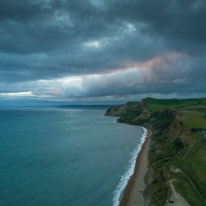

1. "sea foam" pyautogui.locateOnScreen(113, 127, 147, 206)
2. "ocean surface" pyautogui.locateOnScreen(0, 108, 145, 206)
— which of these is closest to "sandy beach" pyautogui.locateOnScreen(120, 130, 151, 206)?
"sea foam" pyautogui.locateOnScreen(113, 127, 147, 206)

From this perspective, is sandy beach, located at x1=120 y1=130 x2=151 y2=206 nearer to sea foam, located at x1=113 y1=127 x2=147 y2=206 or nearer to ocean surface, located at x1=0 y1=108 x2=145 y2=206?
sea foam, located at x1=113 y1=127 x2=147 y2=206

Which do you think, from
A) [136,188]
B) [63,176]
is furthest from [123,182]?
[63,176]

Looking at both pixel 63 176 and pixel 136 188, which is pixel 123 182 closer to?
pixel 136 188

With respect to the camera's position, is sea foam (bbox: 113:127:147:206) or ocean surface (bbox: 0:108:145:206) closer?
ocean surface (bbox: 0:108:145:206)

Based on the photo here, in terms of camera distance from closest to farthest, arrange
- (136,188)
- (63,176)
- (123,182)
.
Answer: (136,188)
(123,182)
(63,176)

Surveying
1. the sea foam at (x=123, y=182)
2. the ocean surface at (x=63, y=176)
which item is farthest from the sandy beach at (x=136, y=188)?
the ocean surface at (x=63, y=176)

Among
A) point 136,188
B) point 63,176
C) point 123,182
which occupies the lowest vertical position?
point 123,182

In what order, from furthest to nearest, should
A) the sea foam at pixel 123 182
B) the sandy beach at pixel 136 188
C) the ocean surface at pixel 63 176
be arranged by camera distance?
the sea foam at pixel 123 182 → the ocean surface at pixel 63 176 → the sandy beach at pixel 136 188

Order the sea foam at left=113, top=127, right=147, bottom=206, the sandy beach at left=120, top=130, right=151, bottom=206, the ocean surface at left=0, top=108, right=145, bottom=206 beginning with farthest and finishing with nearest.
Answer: the sea foam at left=113, top=127, right=147, bottom=206 → the ocean surface at left=0, top=108, right=145, bottom=206 → the sandy beach at left=120, top=130, right=151, bottom=206

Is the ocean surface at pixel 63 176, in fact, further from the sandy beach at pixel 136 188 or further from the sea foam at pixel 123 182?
the sandy beach at pixel 136 188

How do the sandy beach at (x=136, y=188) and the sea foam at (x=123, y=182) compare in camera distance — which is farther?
the sea foam at (x=123, y=182)

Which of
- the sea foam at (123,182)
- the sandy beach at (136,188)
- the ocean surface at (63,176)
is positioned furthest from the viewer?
the sea foam at (123,182)

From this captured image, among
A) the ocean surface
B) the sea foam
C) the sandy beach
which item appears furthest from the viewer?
the sea foam

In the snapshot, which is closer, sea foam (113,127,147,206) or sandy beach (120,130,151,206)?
sandy beach (120,130,151,206)
